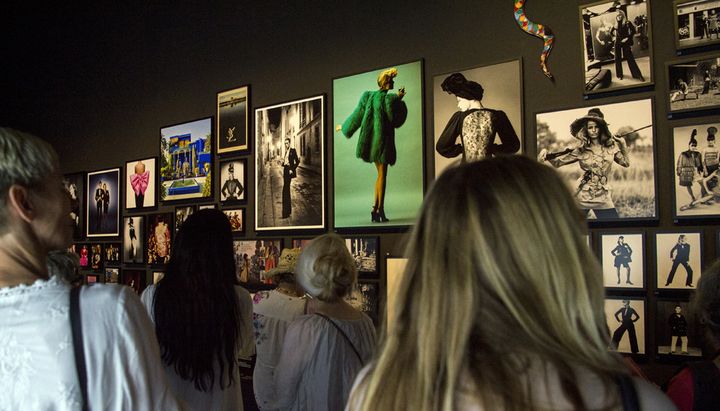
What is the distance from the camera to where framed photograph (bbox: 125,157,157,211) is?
22.0ft

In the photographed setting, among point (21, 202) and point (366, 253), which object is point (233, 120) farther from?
point (21, 202)

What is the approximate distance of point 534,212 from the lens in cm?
111

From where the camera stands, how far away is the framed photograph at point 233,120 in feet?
18.8

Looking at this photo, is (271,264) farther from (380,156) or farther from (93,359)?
(93,359)

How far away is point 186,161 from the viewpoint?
6.30 meters

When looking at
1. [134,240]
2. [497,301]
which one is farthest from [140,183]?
[497,301]

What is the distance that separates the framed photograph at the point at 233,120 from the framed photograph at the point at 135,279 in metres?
1.95

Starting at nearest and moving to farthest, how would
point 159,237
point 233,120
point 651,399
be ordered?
point 651,399
point 233,120
point 159,237

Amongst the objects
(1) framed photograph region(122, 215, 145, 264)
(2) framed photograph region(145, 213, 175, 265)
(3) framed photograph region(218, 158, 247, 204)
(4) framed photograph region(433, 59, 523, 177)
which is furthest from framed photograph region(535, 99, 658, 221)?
(1) framed photograph region(122, 215, 145, 264)

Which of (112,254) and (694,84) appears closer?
(694,84)

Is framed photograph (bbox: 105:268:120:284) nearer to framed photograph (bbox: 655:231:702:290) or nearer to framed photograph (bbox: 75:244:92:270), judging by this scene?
framed photograph (bbox: 75:244:92:270)

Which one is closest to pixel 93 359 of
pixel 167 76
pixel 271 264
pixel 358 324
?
pixel 358 324

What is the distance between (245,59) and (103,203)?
9.88ft

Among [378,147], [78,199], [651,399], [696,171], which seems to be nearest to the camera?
[651,399]
